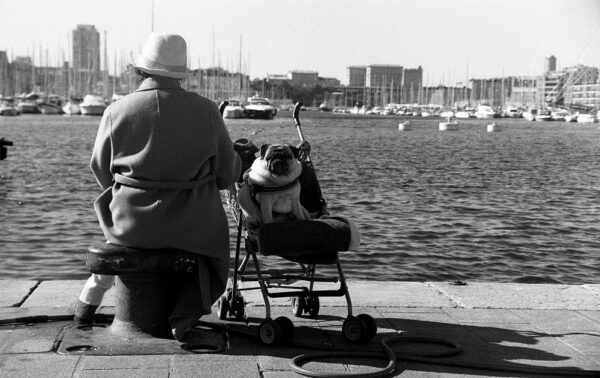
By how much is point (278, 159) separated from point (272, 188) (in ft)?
0.66

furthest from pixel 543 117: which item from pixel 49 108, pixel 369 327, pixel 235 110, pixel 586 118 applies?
pixel 369 327

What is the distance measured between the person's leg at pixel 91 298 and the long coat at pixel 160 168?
43cm

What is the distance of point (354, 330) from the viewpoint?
563cm

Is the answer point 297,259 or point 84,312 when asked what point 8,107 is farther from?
point 297,259

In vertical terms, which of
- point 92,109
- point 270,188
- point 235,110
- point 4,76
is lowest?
point 92,109

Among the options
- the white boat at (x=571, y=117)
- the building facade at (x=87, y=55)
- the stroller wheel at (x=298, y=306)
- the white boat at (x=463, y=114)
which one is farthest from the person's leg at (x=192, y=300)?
the white boat at (x=463, y=114)

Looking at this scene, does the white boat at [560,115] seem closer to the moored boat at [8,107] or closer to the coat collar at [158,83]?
the moored boat at [8,107]

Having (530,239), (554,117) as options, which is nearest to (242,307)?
(530,239)

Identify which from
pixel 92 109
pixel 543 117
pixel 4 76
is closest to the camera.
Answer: pixel 92 109

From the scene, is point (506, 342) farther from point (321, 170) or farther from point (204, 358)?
point (321, 170)

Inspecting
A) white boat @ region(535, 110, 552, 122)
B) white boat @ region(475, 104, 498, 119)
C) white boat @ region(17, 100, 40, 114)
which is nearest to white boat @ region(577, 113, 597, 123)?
white boat @ region(535, 110, 552, 122)

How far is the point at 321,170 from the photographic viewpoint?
35.8 metres

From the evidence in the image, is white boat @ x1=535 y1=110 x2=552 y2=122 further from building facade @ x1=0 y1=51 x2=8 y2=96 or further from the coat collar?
the coat collar

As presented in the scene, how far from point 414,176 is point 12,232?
1881cm
